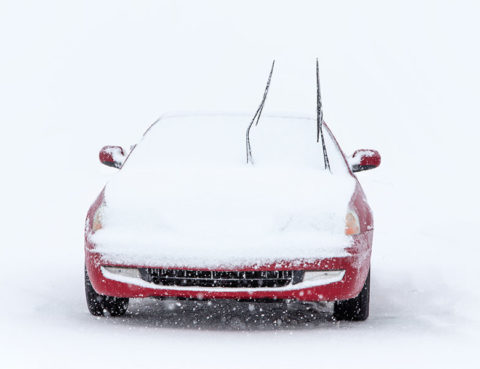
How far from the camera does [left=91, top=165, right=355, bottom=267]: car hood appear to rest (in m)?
5.03

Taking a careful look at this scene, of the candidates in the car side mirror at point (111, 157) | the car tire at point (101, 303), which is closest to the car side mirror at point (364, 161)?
the car side mirror at point (111, 157)

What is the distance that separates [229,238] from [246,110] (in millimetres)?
2227

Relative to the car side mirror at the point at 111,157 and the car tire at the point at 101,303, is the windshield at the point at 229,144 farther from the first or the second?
the car tire at the point at 101,303

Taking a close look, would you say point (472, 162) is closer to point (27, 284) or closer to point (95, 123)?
point (95, 123)

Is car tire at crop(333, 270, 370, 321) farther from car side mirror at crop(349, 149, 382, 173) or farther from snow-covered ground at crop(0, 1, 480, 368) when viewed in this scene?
car side mirror at crop(349, 149, 382, 173)

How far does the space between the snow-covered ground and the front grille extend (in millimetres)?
288

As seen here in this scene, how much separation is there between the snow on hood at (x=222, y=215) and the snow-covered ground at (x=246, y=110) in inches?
17.8

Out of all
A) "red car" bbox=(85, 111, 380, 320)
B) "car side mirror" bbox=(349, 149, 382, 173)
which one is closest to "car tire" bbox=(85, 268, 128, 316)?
"red car" bbox=(85, 111, 380, 320)

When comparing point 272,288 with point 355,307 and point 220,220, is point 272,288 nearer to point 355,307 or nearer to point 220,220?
point 220,220

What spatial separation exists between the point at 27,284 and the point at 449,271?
11.6 ft

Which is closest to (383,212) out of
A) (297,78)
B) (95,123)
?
(95,123)

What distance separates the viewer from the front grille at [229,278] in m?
5.05

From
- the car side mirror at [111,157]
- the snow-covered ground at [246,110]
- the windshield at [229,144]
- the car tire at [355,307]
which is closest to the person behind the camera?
the snow-covered ground at [246,110]

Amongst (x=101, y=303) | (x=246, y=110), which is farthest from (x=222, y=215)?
(x=246, y=110)
